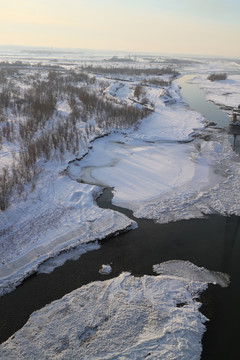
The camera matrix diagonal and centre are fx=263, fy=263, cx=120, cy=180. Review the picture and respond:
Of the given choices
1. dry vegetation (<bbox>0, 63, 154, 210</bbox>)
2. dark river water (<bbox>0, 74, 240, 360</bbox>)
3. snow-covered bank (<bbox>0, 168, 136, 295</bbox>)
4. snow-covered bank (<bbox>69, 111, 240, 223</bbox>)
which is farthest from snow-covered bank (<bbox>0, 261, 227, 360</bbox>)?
dry vegetation (<bbox>0, 63, 154, 210</bbox>)

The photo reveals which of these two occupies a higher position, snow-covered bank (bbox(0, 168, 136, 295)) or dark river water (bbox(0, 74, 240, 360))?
snow-covered bank (bbox(0, 168, 136, 295))

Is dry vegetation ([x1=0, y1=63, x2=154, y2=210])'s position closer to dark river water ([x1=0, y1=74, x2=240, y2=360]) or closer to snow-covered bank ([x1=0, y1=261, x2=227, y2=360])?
dark river water ([x1=0, y1=74, x2=240, y2=360])

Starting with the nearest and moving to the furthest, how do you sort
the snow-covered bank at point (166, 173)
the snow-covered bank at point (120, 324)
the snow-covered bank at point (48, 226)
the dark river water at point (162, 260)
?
the snow-covered bank at point (120, 324) < the dark river water at point (162, 260) < the snow-covered bank at point (48, 226) < the snow-covered bank at point (166, 173)

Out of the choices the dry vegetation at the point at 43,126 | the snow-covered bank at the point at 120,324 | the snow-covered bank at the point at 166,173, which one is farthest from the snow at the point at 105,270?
the dry vegetation at the point at 43,126

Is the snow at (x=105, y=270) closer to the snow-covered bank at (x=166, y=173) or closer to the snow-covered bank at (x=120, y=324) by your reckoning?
the snow-covered bank at (x=120, y=324)

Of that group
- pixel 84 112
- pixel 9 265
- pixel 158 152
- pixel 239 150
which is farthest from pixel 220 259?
pixel 84 112

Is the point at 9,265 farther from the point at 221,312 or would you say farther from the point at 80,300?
the point at 221,312

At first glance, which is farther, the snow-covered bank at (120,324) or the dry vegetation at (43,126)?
the dry vegetation at (43,126)
